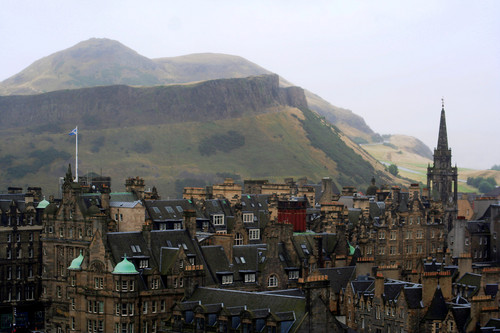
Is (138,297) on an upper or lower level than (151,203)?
lower

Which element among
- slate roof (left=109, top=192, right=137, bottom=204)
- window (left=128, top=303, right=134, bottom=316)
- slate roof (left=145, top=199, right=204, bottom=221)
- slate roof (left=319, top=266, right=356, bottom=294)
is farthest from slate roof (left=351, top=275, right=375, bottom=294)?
slate roof (left=109, top=192, right=137, bottom=204)

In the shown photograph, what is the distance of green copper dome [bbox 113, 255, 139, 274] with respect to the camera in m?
94.3

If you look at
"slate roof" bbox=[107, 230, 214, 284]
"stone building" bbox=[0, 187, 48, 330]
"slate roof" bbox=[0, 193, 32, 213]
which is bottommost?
"stone building" bbox=[0, 187, 48, 330]

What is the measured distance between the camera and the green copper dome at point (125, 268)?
3713 inches

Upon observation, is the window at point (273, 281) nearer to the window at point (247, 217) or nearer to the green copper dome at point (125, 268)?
the green copper dome at point (125, 268)

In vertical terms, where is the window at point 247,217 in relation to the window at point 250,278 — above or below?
above

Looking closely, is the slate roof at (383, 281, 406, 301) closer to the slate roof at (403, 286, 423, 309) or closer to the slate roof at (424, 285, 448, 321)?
the slate roof at (403, 286, 423, 309)

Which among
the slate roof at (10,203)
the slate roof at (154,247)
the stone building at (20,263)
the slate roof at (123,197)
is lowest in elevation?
the stone building at (20,263)

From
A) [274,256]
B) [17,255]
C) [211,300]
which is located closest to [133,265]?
[211,300]

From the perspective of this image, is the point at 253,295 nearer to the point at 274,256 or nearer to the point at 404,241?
the point at 274,256

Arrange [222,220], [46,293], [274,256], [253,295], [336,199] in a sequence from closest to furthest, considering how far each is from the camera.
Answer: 1. [253,295]
2. [274,256]
3. [46,293]
4. [222,220]
5. [336,199]

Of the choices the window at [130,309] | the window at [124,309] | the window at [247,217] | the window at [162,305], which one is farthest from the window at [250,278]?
the window at [247,217]

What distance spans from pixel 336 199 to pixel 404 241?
2879cm

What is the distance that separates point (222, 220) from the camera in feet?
438
